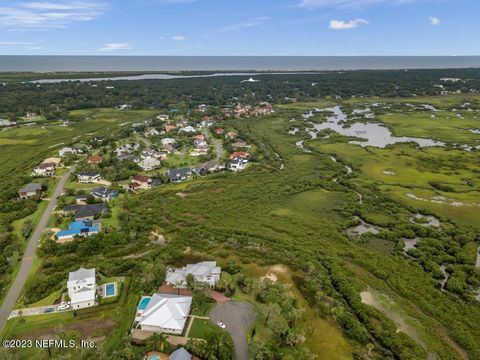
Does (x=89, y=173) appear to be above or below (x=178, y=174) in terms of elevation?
above

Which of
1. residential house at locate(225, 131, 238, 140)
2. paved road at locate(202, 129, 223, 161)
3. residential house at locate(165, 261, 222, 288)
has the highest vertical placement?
residential house at locate(225, 131, 238, 140)

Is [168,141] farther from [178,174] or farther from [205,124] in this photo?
[205,124]

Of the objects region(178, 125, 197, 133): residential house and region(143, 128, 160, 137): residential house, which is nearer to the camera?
region(143, 128, 160, 137): residential house

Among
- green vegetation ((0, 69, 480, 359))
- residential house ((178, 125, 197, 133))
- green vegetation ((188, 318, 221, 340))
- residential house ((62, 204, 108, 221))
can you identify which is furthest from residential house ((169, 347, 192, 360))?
residential house ((178, 125, 197, 133))

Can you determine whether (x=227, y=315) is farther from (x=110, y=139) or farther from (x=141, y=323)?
(x=110, y=139)

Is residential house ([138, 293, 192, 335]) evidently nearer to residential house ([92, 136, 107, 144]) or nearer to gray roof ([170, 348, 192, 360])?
gray roof ([170, 348, 192, 360])

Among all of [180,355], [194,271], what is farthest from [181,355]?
[194,271]

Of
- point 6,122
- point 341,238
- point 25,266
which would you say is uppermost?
point 6,122

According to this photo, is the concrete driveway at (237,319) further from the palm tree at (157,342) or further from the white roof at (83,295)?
the white roof at (83,295)
